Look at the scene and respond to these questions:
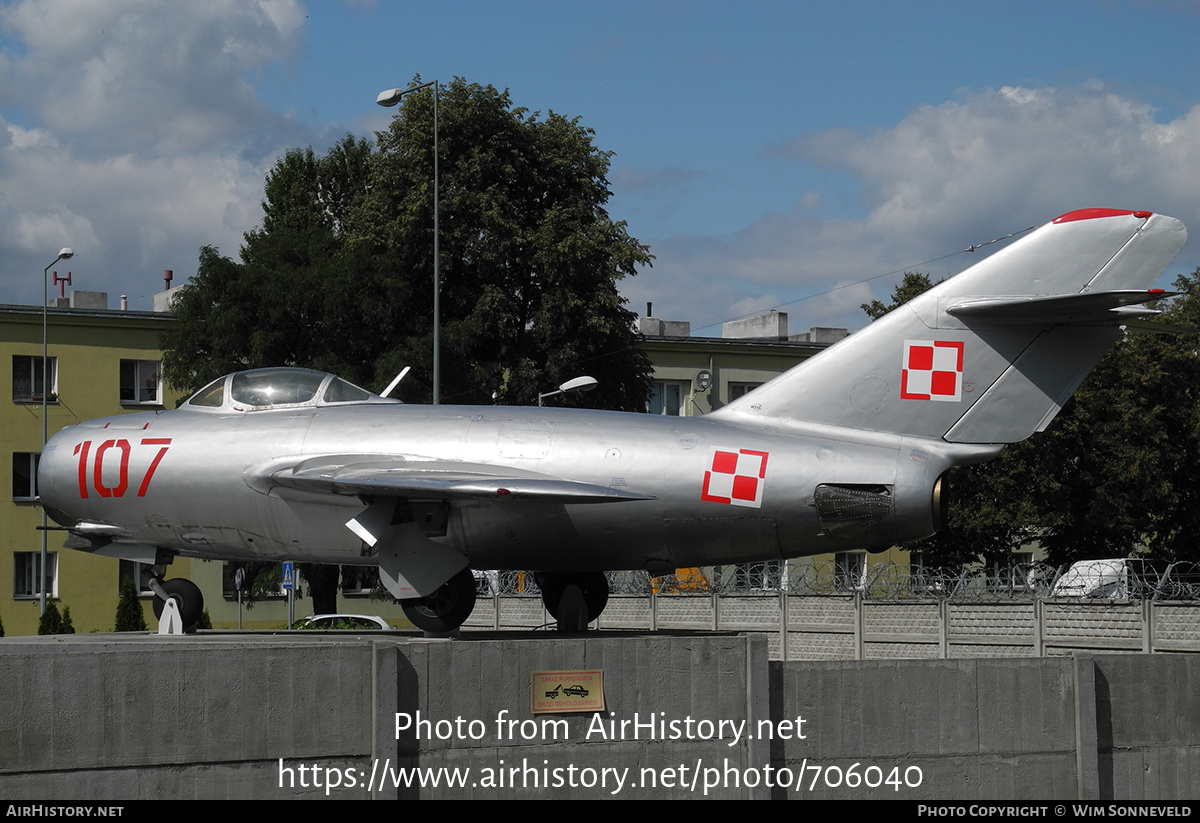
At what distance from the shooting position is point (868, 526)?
1475 centimetres

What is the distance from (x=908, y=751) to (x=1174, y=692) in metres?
3.58

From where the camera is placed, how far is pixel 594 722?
43.0 ft

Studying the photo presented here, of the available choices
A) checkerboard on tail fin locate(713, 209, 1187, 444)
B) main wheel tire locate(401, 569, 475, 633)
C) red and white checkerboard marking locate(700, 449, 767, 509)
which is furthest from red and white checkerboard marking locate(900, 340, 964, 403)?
main wheel tire locate(401, 569, 475, 633)

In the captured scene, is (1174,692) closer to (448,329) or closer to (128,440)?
(128,440)

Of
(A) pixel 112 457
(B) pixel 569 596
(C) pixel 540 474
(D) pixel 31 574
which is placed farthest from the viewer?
(D) pixel 31 574

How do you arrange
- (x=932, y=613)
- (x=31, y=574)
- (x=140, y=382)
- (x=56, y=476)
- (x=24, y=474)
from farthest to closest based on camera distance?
1. (x=140, y=382)
2. (x=24, y=474)
3. (x=31, y=574)
4. (x=932, y=613)
5. (x=56, y=476)

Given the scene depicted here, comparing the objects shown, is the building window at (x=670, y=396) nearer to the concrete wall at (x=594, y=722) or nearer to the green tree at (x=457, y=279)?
the green tree at (x=457, y=279)

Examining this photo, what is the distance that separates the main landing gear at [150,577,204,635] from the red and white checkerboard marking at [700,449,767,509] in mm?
7298

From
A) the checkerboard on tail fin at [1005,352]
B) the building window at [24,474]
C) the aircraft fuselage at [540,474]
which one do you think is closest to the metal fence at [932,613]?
the checkerboard on tail fin at [1005,352]

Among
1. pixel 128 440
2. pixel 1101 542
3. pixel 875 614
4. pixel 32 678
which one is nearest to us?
pixel 32 678

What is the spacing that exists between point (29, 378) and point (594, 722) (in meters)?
43.4

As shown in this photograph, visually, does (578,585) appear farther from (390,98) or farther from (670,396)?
(670,396)

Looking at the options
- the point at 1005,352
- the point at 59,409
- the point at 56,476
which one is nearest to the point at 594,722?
the point at 1005,352

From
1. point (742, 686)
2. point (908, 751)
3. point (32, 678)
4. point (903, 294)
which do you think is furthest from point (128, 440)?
point (903, 294)
